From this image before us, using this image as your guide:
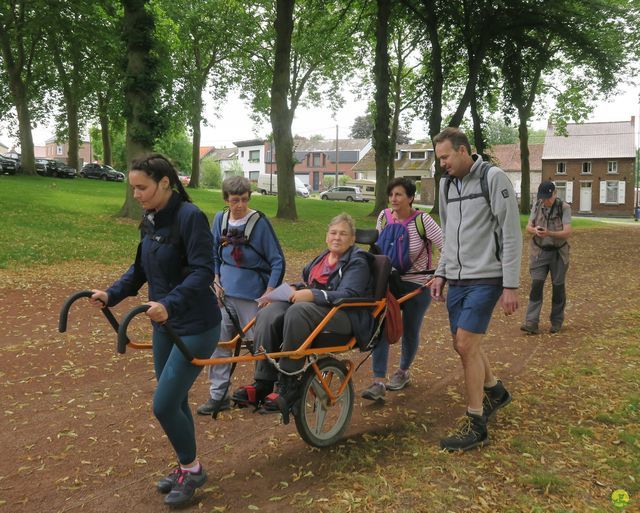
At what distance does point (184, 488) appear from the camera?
342cm

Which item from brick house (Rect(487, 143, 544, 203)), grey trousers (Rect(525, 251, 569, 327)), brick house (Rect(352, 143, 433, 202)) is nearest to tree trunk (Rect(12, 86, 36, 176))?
grey trousers (Rect(525, 251, 569, 327))

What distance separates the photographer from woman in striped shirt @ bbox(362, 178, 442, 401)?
5.17m

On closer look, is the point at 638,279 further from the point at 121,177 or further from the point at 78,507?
the point at 121,177

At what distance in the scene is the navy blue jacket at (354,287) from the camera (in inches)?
162

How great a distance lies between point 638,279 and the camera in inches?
540

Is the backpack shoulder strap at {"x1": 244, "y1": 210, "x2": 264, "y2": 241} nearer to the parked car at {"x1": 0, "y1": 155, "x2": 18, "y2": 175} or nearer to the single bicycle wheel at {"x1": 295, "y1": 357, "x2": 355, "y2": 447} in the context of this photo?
the single bicycle wheel at {"x1": 295, "y1": 357, "x2": 355, "y2": 447}

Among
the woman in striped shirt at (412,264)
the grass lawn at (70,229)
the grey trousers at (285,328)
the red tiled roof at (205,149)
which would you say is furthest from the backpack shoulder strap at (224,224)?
the red tiled roof at (205,149)

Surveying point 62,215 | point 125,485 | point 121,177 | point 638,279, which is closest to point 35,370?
point 125,485

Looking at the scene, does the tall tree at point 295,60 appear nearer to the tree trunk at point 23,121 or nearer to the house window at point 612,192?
the tree trunk at point 23,121

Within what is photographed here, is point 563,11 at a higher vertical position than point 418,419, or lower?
higher

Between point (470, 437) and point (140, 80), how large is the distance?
47.6ft

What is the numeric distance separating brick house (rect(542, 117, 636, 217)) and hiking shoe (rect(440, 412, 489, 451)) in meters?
57.5

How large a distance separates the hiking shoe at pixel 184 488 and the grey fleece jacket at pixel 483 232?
7.33ft

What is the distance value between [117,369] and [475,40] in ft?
72.7
